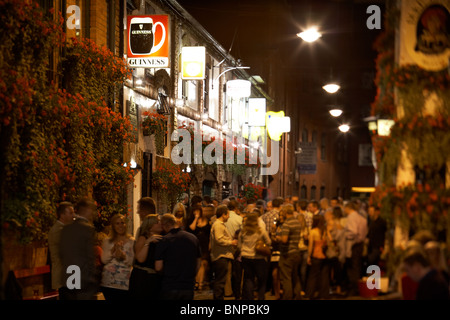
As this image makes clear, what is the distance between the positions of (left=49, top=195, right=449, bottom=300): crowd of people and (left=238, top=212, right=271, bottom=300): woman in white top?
0.02m

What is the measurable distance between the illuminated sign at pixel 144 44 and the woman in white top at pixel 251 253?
20.4ft

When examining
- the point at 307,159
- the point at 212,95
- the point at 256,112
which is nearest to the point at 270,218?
the point at 212,95

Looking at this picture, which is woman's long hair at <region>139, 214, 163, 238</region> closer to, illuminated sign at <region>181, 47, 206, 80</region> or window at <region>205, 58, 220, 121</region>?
illuminated sign at <region>181, 47, 206, 80</region>

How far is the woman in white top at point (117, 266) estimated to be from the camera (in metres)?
8.23

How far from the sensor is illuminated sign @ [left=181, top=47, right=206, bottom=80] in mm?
20188

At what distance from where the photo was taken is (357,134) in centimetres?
5738

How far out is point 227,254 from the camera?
40.8ft

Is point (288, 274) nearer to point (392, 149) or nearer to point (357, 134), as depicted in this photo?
point (392, 149)

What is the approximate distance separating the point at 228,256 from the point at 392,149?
6258 mm

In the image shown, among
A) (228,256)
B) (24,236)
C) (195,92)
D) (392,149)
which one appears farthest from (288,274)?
(195,92)

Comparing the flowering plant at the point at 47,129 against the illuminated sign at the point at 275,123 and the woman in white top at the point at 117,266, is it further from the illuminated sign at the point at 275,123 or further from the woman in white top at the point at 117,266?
the illuminated sign at the point at 275,123

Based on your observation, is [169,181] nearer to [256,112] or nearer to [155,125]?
[155,125]

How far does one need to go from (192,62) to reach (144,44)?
14.4ft

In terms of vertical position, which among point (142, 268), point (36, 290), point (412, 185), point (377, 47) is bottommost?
point (36, 290)
